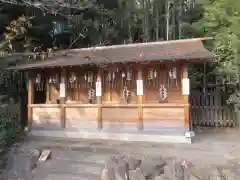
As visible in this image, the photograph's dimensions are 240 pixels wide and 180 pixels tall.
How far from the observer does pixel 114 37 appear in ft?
49.9

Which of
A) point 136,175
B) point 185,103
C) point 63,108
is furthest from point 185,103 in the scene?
point 63,108

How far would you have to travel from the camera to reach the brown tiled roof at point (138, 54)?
29.0 ft

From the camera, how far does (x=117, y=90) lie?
35.1ft

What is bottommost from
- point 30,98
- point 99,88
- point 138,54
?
point 30,98

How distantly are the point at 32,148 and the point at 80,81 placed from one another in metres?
3.16

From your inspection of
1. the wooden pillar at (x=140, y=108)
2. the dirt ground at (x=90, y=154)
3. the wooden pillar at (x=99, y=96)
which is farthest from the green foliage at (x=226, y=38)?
the wooden pillar at (x=99, y=96)

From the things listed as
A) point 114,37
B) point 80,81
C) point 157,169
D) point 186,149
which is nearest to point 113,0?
point 114,37

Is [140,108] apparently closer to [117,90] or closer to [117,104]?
[117,104]

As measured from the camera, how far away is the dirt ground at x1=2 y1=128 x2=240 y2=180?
742 centimetres

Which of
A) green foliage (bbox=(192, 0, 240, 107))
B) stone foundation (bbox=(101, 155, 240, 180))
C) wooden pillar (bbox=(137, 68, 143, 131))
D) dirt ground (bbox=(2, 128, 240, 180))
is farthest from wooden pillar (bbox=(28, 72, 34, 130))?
green foliage (bbox=(192, 0, 240, 107))

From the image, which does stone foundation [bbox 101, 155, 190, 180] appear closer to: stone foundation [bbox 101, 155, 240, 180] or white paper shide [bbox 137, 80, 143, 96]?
stone foundation [bbox 101, 155, 240, 180]

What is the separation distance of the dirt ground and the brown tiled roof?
2.67 m

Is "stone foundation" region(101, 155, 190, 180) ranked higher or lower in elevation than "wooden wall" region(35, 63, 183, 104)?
lower

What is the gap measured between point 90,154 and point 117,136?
6.09ft
